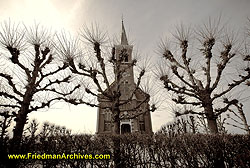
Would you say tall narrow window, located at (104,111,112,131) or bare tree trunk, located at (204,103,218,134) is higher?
tall narrow window, located at (104,111,112,131)

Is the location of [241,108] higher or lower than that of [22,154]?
higher

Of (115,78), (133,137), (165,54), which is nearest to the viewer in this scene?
(133,137)

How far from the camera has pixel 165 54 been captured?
8555mm

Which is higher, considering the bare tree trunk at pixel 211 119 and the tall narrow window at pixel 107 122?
the tall narrow window at pixel 107 122

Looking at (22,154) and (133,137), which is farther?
(133,137)

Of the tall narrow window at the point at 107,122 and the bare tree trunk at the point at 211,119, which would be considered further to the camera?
the tall narrow window at the point at 107,122

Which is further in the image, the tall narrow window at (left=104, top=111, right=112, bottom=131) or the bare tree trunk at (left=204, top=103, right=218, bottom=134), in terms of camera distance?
the tall narrow window at (left=104, top=111, right=112, bottom=131)

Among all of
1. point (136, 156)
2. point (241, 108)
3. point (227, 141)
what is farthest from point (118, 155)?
point (241, 108)

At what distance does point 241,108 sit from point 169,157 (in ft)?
46.6

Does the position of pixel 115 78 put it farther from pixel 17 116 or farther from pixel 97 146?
pixel 17 116

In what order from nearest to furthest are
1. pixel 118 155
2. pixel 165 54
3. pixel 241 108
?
pixel 118 155, pixel 165 54, pixel 241 108

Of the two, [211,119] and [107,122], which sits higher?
[107,122]

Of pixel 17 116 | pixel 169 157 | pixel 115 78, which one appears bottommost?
pixel 169 157

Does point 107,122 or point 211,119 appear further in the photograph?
point 107,122
